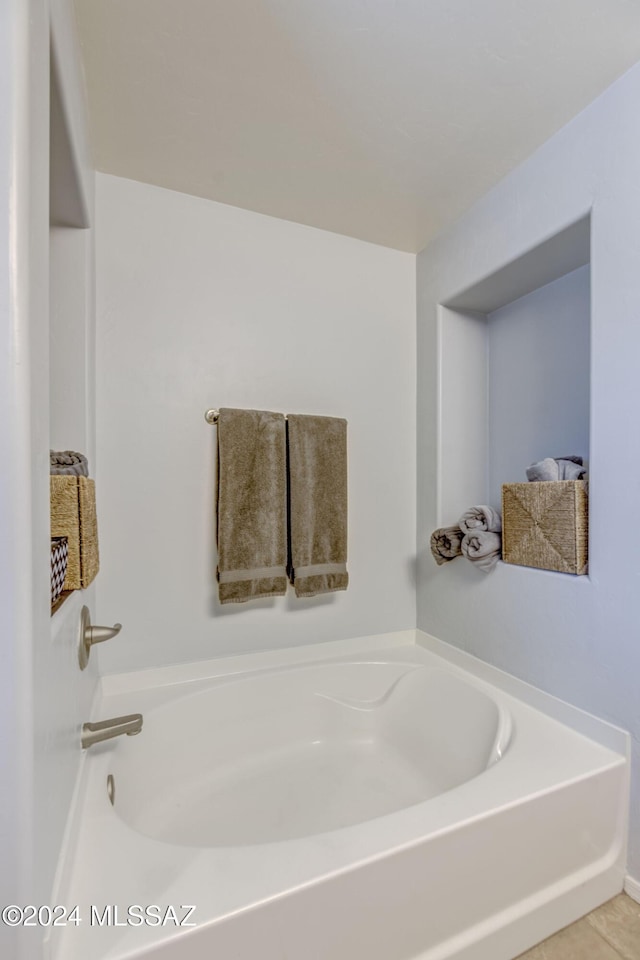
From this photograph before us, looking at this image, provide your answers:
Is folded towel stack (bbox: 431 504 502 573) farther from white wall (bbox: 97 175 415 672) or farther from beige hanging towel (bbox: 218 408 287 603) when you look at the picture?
beige hanging towel (bbox: 218 408 287 603)

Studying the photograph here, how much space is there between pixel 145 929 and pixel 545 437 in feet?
6.02

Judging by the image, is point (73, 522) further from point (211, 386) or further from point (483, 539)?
point (483, 539)

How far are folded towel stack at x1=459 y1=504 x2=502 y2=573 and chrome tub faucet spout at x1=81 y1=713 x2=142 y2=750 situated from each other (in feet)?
3.96

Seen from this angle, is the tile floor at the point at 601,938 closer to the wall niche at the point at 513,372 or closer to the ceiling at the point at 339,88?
the wall niche at the point at 513,372

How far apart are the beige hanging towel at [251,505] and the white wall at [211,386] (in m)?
0.11

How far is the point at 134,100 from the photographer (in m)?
1.32

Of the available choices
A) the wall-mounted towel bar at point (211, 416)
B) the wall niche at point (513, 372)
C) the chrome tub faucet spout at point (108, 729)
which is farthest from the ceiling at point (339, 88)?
the chrome tub faucet spout at point (108, 729)

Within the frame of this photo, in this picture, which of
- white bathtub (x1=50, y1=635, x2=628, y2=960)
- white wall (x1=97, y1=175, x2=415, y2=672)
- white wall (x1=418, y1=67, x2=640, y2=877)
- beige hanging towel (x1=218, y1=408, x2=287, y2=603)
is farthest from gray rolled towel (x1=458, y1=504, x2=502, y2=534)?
beige hanging towel (x1=218, y1=408, x2=287, y2=603)

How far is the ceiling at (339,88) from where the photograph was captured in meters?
1.09

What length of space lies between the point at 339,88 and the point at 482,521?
4.76 feet

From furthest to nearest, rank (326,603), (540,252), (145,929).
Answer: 1. (326,603)
2. (540,252)
3. (145,929)

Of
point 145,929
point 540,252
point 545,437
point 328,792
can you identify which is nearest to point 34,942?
point 145,929

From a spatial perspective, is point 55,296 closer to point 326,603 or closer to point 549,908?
point 326,603

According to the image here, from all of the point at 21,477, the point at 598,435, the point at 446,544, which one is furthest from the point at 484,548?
the point at 21,477
